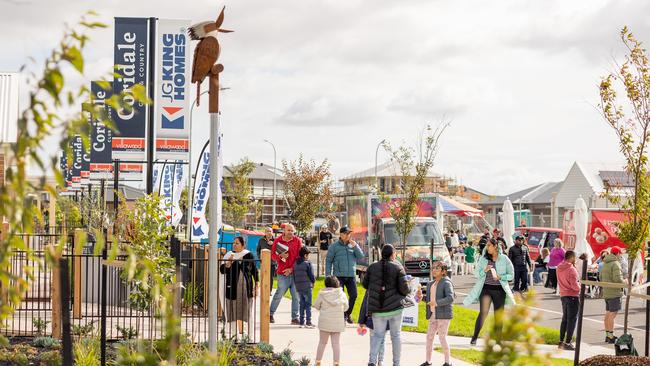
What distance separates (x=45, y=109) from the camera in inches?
125

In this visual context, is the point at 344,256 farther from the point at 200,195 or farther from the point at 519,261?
Result: the point at 519,261

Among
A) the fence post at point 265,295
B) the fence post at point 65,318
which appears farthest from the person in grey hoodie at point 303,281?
the fence post at point 65,318

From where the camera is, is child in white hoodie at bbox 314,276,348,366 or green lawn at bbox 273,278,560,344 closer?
child in white hoodie at bbox 314,276,348,366

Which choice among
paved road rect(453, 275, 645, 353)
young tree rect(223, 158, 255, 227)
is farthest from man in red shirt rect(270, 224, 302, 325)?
young tree rect(223, 158, 255, 227)

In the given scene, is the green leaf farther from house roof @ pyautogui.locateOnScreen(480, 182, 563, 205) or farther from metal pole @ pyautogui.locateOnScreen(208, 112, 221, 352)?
house roof @ pyautogui.locateOnScreen(480, 182, 563, 205)

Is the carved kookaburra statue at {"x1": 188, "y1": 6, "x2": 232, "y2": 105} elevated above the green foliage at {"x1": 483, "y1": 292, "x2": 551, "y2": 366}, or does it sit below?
above

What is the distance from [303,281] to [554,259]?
10.8 m

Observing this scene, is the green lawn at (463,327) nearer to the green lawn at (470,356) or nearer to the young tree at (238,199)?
the green lawn at (470,356)

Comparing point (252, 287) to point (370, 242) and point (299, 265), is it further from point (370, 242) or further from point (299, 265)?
point (370, 242)

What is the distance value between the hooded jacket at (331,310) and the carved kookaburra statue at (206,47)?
375 cm

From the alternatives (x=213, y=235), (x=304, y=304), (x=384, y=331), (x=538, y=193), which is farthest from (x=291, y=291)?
(x=538, y=193)

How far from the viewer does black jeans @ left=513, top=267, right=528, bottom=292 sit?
23.1m

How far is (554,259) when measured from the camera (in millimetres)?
24609

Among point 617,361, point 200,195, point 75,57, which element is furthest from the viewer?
point 200,195
